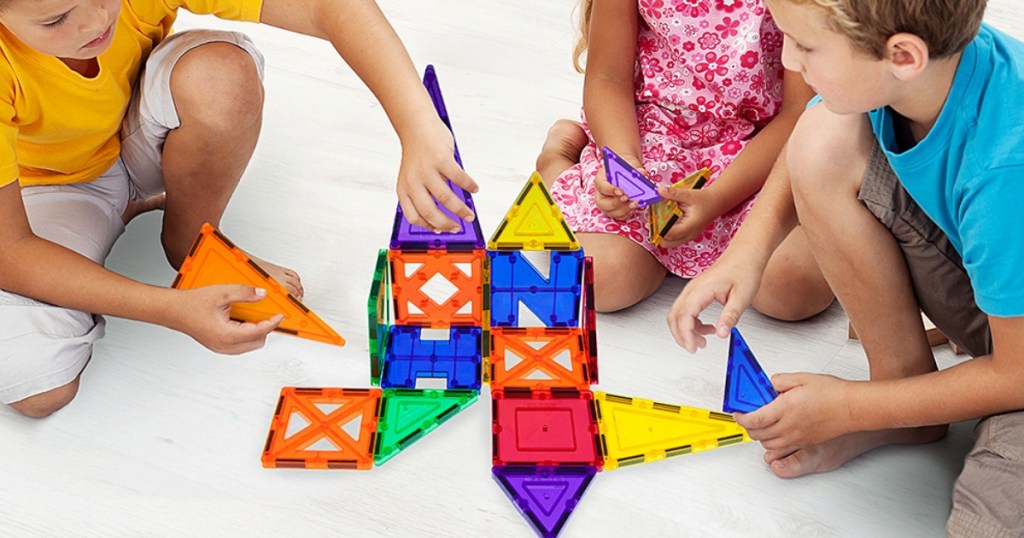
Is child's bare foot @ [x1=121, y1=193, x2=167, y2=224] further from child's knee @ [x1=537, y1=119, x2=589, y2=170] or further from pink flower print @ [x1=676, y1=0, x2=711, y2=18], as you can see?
pink flower print @ [x1=676, y1=0, x2=711, y2=18]

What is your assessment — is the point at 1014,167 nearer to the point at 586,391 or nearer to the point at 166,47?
the point at 586,391

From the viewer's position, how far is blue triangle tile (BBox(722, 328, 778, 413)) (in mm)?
1009

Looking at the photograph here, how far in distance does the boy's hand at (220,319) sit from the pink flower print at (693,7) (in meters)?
0.60

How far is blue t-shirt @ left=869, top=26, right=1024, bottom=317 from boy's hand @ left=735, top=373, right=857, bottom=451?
6.8 inches

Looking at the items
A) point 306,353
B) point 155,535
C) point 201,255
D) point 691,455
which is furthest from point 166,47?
point 691,455

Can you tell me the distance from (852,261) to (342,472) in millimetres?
548

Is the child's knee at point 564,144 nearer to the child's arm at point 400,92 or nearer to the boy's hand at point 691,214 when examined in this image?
the boy's hand at point 691,214

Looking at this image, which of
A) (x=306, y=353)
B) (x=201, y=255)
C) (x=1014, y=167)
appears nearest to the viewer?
(x=1014, y=167)

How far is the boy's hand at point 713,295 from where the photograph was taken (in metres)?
Result: 0.99

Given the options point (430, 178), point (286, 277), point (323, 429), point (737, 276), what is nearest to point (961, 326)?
point (737, 276)

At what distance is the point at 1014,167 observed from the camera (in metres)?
0.78

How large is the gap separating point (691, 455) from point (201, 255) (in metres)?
0.55

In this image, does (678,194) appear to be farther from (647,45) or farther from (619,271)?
(647,45)

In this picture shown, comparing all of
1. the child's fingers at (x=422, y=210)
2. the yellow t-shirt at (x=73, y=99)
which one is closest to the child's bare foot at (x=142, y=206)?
the yellow t-shirt at (x=73, y=99)
